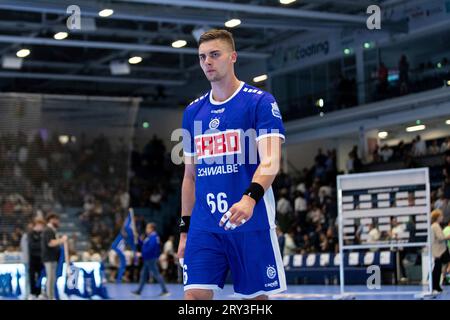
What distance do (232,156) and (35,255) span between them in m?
14.4

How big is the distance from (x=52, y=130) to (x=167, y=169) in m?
11.2

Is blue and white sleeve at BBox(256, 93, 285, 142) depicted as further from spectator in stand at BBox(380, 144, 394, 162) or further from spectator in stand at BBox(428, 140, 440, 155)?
spectator in stand at BBox(380, 144, 394, 162)

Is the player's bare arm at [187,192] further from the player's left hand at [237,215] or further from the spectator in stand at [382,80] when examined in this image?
the spectator in stand at [382,80]

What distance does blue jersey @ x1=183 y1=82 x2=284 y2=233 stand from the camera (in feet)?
15.3

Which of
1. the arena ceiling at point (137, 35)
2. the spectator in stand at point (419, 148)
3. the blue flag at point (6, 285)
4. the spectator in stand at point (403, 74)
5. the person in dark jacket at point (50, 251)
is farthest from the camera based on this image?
the spectator in stand at point (403, 74)

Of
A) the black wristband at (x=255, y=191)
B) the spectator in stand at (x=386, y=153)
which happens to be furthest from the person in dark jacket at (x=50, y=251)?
the spectator in stand at (x=386, y=153)

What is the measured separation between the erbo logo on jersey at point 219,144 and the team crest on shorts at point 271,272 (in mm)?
627

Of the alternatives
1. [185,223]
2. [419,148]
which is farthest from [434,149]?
[185,223]

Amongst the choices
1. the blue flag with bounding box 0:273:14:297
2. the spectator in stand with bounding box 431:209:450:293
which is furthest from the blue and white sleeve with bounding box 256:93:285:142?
the blue flag with bounding box 0:273:14:297

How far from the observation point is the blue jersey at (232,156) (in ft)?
15.3

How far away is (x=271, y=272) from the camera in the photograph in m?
4.66

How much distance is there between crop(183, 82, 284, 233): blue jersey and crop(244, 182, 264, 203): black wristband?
27 cm

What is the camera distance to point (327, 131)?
3416cm

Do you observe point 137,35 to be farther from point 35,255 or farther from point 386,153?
point 35,255
